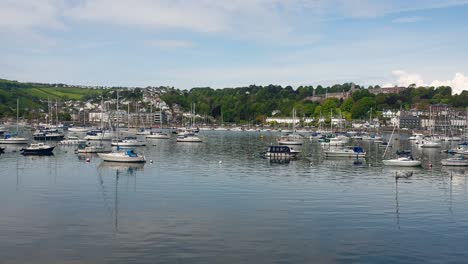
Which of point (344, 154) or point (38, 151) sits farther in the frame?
point (344, 154)

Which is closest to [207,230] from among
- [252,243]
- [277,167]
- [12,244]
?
[252,243]

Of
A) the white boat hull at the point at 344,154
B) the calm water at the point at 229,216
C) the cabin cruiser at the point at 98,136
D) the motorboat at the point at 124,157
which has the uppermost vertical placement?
the cabin cruiser at the point at 98,136

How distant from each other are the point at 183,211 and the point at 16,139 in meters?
75.0

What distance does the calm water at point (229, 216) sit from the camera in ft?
84.1

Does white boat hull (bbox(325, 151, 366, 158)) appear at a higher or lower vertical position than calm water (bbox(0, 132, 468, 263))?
higher

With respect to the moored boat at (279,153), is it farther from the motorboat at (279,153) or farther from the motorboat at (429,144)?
the motorboat at (429,144)

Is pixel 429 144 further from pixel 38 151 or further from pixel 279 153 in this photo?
pixel 38 151

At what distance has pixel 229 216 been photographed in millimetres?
33719

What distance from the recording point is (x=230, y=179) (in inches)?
2039

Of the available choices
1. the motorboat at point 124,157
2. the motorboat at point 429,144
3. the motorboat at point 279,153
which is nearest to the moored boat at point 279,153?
the motorboat at point 279,153

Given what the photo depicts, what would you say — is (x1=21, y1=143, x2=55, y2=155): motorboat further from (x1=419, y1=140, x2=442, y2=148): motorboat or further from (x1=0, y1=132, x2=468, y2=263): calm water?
(x1=419, y1=140, x2=442, y2=148): motorboat

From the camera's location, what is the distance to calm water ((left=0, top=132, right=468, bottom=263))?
84.1 feet

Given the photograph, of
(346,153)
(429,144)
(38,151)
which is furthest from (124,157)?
(429,144)

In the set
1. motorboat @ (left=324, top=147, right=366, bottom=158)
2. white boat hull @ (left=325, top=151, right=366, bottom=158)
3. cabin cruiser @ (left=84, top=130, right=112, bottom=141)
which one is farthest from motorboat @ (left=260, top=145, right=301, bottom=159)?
cabin cruiser @ (left=84, top=130, right=112, bottom=141)
